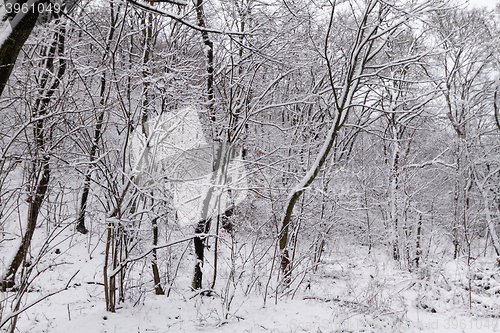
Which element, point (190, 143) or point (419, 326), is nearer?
point (419, 326)

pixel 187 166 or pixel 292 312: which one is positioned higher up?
pixel 187 166

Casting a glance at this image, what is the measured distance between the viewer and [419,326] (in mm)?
4254

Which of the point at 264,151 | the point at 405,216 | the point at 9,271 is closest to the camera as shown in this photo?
the point at 9,271

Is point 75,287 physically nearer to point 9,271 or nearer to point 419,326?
point 9,271

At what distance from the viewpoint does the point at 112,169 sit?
4.92 meters

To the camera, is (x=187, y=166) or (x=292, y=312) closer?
(x=292, y=312)

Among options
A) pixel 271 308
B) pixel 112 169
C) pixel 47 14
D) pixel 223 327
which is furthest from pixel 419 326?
pixel 47 14

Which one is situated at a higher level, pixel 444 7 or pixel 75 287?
pixel 444 7

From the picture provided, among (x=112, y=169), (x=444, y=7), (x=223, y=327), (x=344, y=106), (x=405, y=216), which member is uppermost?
(x=444, y=7)

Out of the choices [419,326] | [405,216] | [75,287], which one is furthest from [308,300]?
[405,216]

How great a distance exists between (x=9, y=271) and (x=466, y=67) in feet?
60.9

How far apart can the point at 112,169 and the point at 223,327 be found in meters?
2.92

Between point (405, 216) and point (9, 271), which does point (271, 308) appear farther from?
point (405, 216)

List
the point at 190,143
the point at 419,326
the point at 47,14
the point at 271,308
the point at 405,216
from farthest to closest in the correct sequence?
the point at 405,216 < the point at 190,143 < the point at 271,308 < the point at 419,326 < the point at 47,14
